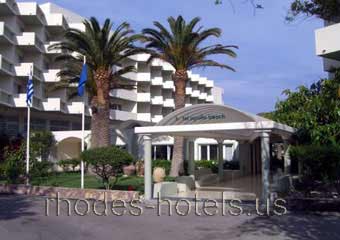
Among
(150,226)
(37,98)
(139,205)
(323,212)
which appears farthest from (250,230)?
(37,98)

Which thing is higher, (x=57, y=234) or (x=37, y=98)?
(x=37, y=98)

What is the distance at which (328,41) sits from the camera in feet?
72.4

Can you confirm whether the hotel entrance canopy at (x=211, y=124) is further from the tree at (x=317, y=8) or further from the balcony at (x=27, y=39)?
the balcony at (x=27, y=39)

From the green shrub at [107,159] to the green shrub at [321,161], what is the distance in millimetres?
6954

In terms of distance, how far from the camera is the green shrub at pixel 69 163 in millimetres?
37750

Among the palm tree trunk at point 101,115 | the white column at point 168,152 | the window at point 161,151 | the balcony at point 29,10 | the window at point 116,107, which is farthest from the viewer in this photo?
the window at point 116,107

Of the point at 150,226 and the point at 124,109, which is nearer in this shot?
the point at 150,226

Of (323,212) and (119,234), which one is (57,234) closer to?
(119,234)

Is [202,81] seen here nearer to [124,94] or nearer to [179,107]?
[124,94]

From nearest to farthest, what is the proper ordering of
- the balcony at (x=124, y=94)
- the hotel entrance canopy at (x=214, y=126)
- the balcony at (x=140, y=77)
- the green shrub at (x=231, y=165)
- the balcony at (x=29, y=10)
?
the hotel entrance canopy at (x=214, y=126)
the green shrub at (x=231, y=165)
the balcony at (x=29, y=10)
the balcony at (x=124, y=94)
the balcony at (x=140, y=77)

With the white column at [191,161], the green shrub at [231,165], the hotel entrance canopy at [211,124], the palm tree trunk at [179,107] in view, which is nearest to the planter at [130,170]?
the palm tree trunk at [179,107]

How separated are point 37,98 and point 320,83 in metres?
30.4

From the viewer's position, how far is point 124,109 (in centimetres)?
6225

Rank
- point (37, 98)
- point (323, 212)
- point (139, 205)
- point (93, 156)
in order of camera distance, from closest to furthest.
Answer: point (323, 212), point (139, 205), point (93, 156), point (37, 98)
